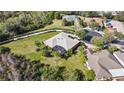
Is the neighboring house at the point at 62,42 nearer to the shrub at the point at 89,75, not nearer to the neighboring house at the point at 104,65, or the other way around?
the neighboring house at the point at 104,65

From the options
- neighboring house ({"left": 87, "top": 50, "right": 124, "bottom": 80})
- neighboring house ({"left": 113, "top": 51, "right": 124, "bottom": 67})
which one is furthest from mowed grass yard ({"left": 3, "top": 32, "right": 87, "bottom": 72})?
neighboring house ({"left": 113, "top": 51, "right": 124, "bottom": 67})

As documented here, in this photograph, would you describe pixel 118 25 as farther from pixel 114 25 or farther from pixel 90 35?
pixel 90 35

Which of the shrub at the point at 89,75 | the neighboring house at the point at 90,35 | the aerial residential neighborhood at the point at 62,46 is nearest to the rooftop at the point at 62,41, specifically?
the aerial residential neighborhood at the point at 62,46

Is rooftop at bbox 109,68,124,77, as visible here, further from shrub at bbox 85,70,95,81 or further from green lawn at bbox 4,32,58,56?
green lawn at bbox 4,32,58,56

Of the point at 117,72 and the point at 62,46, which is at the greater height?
the point at 62,46

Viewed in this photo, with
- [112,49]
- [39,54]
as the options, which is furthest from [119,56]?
[39,54]
